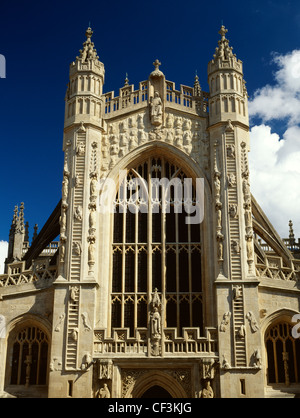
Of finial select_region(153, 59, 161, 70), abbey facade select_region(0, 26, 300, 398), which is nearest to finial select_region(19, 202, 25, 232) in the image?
abbey facade select_region(0, 26, 300, 398)

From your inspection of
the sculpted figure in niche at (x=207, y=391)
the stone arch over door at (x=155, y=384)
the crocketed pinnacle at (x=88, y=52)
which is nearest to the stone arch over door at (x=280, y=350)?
the sculpted figure in niche at (x=207, y=391)

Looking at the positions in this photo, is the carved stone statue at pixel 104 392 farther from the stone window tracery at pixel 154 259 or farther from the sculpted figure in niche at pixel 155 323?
the stone window tracery at pixel 154 259

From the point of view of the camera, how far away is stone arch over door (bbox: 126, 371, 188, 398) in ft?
70.9

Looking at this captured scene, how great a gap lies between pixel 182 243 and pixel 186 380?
19.0 feet

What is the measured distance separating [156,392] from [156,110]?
40.1ft

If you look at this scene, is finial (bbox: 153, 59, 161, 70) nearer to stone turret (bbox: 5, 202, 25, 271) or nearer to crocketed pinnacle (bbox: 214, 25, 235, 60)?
crocketed pinnacle (bbox: 214, 25, 235, 60)

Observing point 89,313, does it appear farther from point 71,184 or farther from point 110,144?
point 110,144

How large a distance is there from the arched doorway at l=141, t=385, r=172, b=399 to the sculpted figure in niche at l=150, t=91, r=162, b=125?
1145 cm

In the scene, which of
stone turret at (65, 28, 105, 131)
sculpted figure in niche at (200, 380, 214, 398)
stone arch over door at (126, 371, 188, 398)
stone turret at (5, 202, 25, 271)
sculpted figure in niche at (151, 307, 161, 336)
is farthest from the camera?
stone turret at (5, 202, 25, 271)

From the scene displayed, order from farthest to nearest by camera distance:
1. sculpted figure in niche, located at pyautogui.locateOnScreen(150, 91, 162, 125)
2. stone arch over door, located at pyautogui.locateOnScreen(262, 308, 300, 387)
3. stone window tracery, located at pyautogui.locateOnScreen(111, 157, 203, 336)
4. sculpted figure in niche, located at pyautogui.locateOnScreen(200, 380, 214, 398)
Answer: sculpted figure in niche, located at pyautogui.locateOnScreen(150, 91, 162, 125) → stone window tracery, located at pyautogui.locateOnScreen(111, 157, 203, 336) → stone arch over door, located at pyautogui.locateOnScreen(262, 308, 300, 387) → sculpted figure in niche, located at pyautogui.locateOnScreen(200, 380, 214, 398)

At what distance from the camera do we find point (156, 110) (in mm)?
25891

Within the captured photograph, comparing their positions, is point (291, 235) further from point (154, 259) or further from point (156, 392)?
point (156, 392)

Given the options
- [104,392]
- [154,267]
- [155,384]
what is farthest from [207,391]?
[154,267]

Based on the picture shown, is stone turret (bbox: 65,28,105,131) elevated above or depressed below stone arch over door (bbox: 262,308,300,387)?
above
